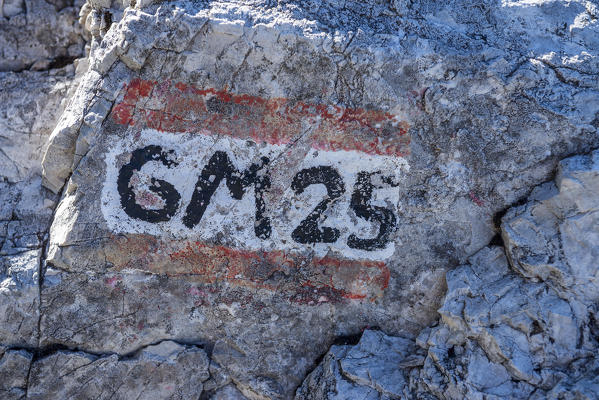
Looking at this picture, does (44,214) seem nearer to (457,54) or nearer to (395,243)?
(395,243)

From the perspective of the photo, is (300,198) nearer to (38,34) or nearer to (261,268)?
(261,268)

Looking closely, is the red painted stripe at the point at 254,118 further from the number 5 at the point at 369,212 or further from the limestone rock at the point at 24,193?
the limestone rock at the point at 24,193

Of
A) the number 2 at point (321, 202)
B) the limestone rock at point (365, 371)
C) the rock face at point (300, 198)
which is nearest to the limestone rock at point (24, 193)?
the rock face at point (300, 198)

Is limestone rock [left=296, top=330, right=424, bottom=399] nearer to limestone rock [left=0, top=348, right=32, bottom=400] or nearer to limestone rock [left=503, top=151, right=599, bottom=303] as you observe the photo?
limestone rock [left=503, top=151, right=599, bottom=303]

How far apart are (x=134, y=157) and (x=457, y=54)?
1.32m

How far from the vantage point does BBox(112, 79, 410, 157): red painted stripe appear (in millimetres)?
2041

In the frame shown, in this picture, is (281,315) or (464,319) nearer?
(464,319)

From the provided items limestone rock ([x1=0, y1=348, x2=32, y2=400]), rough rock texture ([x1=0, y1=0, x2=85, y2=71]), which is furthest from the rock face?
rough rock texture ([x1=0, y1=0, x2=85, y2=71])

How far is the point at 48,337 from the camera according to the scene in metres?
2.11

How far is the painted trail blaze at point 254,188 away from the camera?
6.73 feet

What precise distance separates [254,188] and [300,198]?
188mm

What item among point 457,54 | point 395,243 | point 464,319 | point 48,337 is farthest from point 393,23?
point 48,337

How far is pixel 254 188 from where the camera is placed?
2090 millimetres

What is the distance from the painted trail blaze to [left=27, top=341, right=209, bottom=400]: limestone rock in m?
0.35
